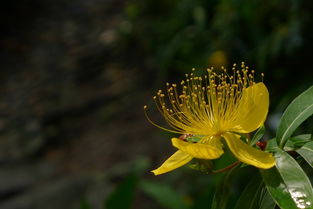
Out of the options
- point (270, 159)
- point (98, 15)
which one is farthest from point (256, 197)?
point (98, 15)

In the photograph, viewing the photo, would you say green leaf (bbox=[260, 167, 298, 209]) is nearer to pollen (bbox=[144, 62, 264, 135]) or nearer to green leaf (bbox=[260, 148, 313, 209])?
green leaf (bbox=[260, 148, 313, 209])

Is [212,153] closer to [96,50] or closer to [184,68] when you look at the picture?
[184,68]

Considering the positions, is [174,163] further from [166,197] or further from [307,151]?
[166,197]

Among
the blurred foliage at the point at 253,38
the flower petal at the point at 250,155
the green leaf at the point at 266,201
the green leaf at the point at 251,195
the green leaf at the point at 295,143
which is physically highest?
the blurred foliage at the point at 253,38

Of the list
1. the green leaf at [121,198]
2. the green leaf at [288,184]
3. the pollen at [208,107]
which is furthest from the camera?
the green leaf at [121,198]

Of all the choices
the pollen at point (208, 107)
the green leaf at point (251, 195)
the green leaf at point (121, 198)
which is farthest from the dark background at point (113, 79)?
the green leaf at point (251, 195)

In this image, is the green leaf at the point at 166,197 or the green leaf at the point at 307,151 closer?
the green leaf at the point at 307,151

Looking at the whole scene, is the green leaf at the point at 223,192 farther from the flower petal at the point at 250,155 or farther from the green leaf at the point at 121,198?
the green leaf at the point at 121,198
